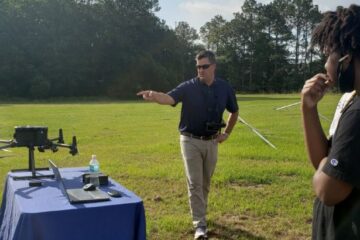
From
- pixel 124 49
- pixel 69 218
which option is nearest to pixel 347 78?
pixel 69 218

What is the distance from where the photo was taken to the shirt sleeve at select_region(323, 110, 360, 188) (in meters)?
1.82

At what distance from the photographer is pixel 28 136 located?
164 inches

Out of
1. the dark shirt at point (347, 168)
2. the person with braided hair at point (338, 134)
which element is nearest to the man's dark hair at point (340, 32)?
the person with braided hair at point (338, 134)

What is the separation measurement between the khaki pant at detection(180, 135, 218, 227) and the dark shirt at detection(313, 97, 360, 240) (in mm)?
3505

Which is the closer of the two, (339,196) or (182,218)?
(339,196)

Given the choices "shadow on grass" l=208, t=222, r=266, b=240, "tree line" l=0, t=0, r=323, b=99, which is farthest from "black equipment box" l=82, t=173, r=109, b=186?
"tree line" l=0, t=0, r=323, b=99

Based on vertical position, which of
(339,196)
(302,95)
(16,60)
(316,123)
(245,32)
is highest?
(245,32)

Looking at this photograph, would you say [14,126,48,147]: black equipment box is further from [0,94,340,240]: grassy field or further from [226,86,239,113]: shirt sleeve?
[226,86,239,113]: shirt sleeve

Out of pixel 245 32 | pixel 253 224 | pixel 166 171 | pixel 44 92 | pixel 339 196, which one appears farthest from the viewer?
pixel 245 32

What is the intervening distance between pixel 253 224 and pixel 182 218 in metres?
0.99

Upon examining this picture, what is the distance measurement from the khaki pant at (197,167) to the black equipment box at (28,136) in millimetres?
2008

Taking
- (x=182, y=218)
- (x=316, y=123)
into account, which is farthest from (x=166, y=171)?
(x=316, y=123)

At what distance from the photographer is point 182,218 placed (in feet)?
20.6

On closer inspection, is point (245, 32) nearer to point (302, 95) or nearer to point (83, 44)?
point (83, 44)
